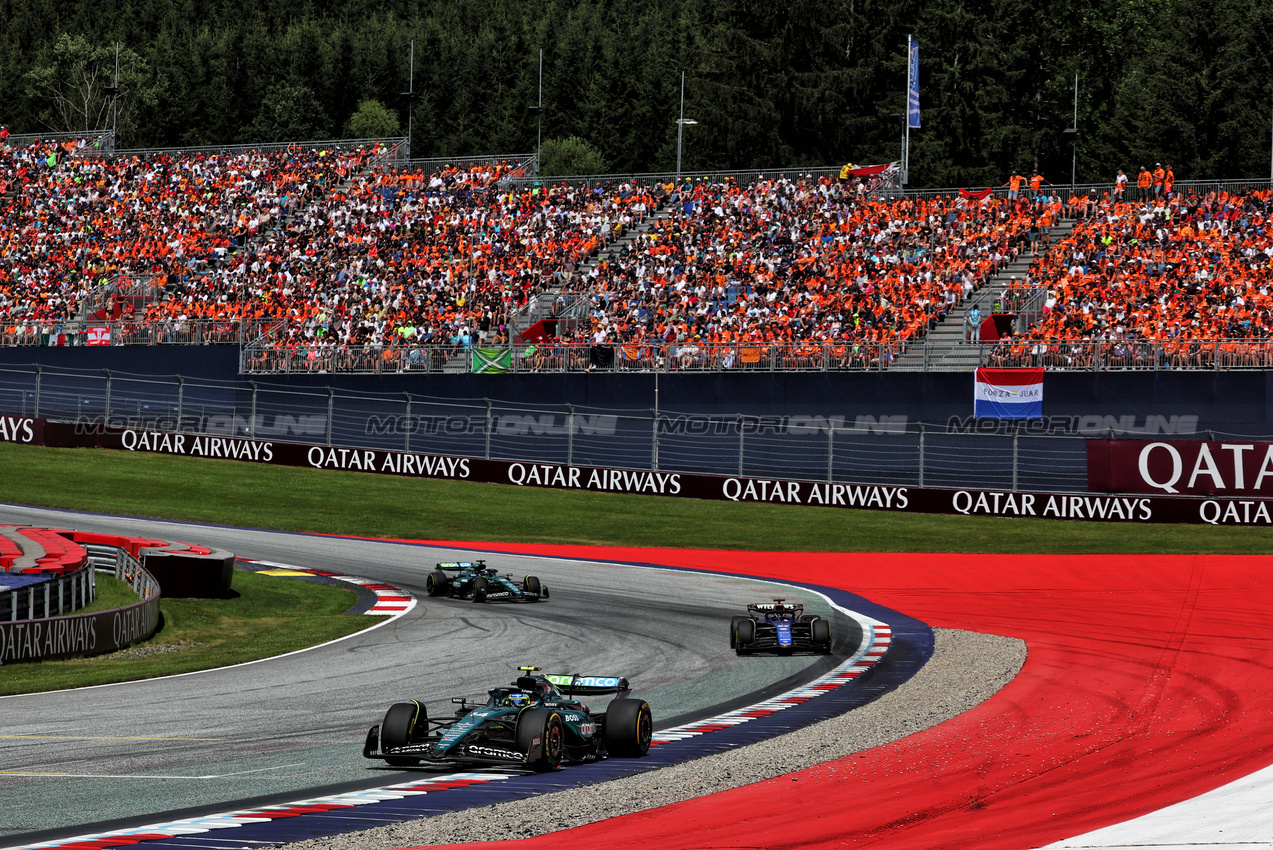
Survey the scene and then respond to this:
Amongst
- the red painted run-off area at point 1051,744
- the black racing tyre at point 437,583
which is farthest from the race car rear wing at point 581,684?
the black racing tyre at point 437,583

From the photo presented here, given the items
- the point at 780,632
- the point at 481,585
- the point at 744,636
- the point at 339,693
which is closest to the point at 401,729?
the point at 339,693

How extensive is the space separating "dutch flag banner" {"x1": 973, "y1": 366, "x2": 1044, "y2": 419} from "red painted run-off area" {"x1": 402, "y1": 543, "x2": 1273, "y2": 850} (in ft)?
37.0

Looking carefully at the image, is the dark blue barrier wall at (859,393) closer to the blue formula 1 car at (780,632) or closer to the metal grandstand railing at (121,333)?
the metal grandstand railing at (121,333)

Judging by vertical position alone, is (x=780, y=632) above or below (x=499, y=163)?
below

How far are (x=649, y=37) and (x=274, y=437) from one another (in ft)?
265

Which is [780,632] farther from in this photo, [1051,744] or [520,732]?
[520,732]

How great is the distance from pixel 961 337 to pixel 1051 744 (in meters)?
26.5

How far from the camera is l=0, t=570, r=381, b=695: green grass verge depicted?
45.5 feet

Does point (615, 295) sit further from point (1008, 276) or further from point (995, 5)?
point (995, 5)

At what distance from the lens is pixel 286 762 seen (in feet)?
32.6

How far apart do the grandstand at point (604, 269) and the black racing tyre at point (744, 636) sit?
65.0 ft

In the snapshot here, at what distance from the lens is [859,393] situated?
35.1 m

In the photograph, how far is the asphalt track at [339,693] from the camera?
8.99 metres

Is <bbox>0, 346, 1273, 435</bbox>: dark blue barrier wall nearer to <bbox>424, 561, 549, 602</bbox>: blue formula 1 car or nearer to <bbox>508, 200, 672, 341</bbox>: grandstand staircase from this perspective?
<bbox>508, 200, 672, 341</bbox>: grandstand staircase
